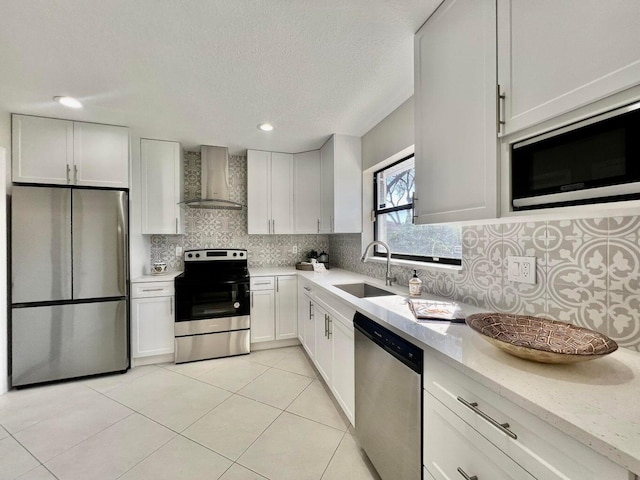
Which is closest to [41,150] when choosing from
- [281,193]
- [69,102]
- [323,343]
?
[69,102]

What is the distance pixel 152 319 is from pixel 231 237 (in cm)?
130

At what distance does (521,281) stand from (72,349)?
3.47 metres

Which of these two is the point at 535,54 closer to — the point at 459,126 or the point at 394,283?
the point at 459,126

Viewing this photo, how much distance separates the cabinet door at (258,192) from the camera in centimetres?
330

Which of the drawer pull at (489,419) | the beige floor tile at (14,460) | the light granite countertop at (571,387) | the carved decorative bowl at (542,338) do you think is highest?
the carved decorative bowl at (542,338)

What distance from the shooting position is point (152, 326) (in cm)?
273

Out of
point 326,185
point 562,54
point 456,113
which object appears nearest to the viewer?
point 562,54

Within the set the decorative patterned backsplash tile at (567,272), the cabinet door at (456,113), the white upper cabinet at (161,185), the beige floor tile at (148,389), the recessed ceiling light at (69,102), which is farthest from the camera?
the white upper cabinet at (161,185)

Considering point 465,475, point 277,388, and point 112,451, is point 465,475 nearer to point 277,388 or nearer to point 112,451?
point 277,388

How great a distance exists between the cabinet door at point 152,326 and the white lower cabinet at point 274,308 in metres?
0.85

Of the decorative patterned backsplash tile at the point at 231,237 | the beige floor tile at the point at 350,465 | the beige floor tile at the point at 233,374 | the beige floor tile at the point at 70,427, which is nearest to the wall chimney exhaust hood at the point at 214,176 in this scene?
the decorative patterned backsplash tile at the point at 231,237

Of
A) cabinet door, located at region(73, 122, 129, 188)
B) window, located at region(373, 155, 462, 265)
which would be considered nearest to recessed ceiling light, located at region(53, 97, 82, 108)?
cabinet door, located at region(73, 122, 129, 188)

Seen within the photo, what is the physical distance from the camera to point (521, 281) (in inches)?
49.9

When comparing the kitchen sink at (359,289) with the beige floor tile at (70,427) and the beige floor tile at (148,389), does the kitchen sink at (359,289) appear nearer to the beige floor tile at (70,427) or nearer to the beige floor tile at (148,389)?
the beige floor tile at (148,389)
